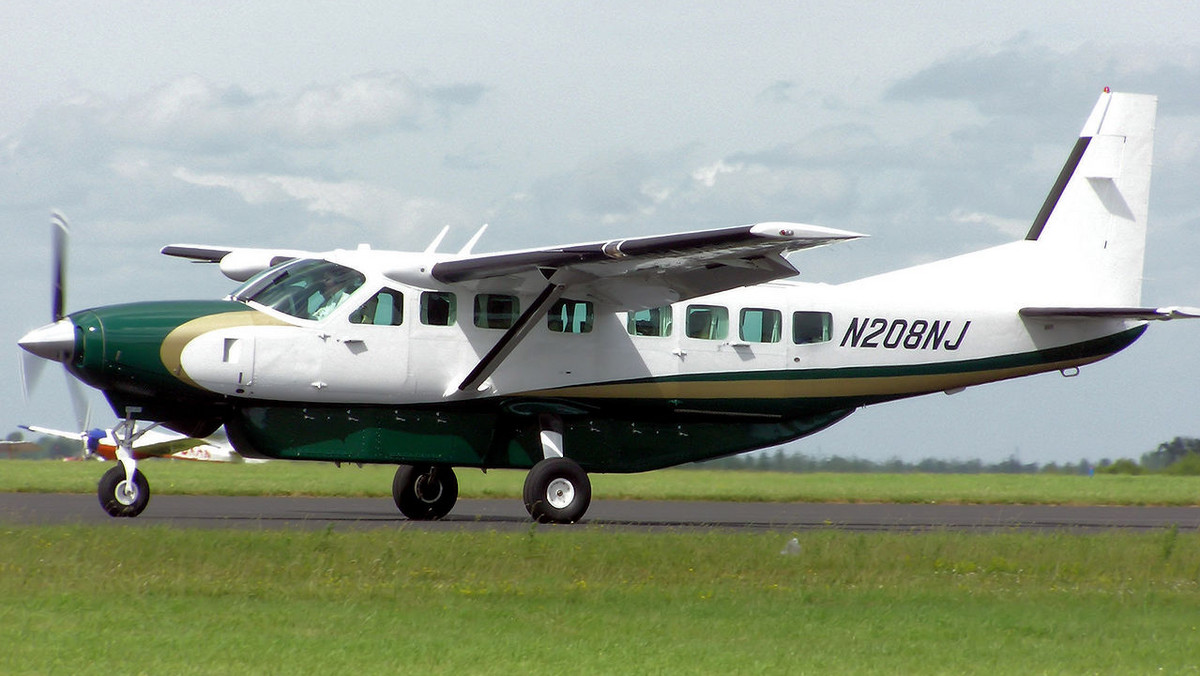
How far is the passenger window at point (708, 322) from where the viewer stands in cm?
1756

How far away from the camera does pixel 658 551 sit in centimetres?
1259

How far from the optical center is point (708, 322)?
1764 centimetres

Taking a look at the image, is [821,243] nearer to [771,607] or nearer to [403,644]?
[771,607]

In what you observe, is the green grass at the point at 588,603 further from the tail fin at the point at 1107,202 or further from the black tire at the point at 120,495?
the tail fin at the point at 1107,202

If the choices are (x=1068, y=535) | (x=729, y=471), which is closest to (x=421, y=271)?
(x=1068, y=535)

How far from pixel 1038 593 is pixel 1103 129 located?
1073cm

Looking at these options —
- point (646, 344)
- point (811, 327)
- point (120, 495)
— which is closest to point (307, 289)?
point (120, 495)

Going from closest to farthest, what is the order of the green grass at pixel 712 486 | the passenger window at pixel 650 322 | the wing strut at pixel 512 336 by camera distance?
the wing strut at pixel 512 336, the passenger window at pixel 650 322, the green grass at pixel 712 486

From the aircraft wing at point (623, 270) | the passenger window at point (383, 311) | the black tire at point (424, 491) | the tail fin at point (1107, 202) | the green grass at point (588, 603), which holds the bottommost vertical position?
the green grass at point (588, 603)

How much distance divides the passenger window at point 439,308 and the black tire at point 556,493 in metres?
2.17

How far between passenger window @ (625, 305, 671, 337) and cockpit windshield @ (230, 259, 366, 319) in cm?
356

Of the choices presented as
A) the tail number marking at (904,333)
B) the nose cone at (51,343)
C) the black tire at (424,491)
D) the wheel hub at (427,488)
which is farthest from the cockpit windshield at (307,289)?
the tail number marking at (904,333)

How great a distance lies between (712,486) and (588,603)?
18.7m

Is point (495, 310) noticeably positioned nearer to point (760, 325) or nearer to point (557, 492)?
point (557, 492)
